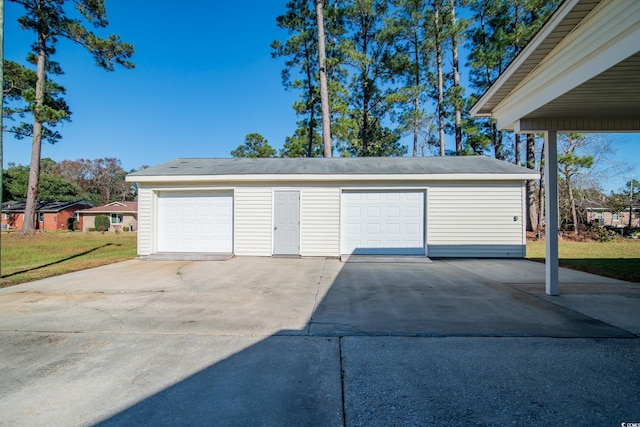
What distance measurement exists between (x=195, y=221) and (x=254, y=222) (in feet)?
6.02

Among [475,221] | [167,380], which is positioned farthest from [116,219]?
[167,380]

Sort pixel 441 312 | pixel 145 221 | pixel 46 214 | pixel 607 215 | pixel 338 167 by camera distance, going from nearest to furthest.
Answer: pixel 441 312
pixel 145 221
pixel 338 167
pixel 46 214
pixel 607 215

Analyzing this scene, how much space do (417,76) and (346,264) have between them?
55.5ft

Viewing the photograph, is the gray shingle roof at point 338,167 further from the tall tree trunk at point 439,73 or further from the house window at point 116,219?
the house window at point 116,219

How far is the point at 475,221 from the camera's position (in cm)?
856

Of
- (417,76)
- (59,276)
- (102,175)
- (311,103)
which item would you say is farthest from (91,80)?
(102,175)

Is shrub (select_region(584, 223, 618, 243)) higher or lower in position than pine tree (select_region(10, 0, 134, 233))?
lower

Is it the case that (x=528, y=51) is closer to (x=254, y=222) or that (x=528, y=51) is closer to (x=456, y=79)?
(x=254, y=222)

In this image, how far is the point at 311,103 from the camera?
700 inches

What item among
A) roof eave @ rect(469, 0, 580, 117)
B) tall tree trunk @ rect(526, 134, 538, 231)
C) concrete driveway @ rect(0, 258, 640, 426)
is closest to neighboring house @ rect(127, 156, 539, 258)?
roof eave @ rect(469, 0, 580, 117)

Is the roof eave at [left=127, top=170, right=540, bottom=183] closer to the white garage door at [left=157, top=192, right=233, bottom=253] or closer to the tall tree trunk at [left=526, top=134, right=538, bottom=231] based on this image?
the white garage door at [left=157, top=192, right=233, bottom=253]

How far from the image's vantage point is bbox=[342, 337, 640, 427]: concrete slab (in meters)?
1.86

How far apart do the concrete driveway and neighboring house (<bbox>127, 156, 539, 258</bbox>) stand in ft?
11.5

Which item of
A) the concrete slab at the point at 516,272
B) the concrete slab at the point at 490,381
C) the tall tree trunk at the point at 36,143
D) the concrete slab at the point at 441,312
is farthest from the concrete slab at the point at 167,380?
the tall tree trunk at the point at 36,143
